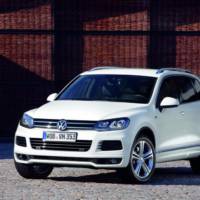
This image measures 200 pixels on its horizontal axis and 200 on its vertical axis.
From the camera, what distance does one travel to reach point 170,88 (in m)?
16.8

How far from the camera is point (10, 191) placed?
45.6 feet

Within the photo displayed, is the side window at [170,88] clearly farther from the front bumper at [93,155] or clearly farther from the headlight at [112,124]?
the front bumper at [93,155]

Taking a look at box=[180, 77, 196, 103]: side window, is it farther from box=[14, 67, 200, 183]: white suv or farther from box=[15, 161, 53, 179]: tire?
box=[15, 161, 53, 179]: tire

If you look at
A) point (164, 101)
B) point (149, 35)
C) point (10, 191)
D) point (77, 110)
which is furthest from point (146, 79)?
point (149, 35)

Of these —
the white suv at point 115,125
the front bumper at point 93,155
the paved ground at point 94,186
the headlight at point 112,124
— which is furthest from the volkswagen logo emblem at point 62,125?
the paved ground at point 94,186

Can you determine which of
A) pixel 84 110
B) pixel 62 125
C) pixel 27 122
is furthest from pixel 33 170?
pixel 84 110

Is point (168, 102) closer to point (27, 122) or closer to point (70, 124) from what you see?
point (70, 124)

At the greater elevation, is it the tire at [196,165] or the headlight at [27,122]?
the headlight at [27,122]

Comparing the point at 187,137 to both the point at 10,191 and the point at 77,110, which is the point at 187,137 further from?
the point at 10,191

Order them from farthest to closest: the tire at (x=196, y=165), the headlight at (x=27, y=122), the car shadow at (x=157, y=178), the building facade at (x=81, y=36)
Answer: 1. the building facade at (x=81, y=36)
2. the tire at (x=196, y=165)
3. the car shadow at (x=157, y=178)
4. the headlight at (x=27, y=122)

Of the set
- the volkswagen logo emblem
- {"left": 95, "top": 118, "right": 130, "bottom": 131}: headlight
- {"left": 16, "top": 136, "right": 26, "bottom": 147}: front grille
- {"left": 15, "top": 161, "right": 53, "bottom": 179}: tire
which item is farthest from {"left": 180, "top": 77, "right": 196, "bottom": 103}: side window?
{"left": 16, "top": 136, "right": 26, "bottom": 147}: front grille

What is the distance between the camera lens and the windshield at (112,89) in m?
16.1

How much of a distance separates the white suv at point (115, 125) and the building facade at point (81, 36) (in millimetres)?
9937

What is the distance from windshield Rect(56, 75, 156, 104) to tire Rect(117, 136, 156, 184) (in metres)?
0.74
